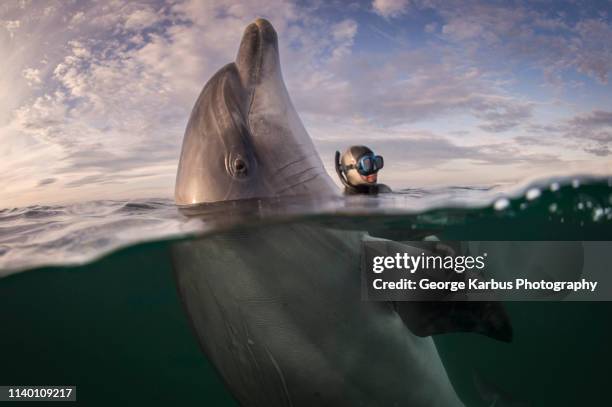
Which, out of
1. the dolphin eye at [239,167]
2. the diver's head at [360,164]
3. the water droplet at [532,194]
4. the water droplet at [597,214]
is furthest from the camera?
the water droplet at [597,214]

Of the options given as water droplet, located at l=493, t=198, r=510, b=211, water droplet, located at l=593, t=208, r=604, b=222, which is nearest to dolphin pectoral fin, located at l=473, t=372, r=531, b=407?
water droplet, located at l=493, t=198, r=510, b=211

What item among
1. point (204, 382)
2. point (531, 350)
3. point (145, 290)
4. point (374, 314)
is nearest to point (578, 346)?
point (531, 350)

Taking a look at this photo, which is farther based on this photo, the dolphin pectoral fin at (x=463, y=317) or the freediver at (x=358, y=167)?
the freediver at (x=358, y=167)

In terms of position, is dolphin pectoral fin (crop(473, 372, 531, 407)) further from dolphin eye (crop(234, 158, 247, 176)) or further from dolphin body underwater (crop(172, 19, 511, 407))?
dolphin eye (crop(234, 158, 247, 176))

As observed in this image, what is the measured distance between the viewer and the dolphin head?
3688 mm

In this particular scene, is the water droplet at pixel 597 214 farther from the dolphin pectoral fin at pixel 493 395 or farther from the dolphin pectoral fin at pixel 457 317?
the dolphin pectoral fin at pixel 457 317

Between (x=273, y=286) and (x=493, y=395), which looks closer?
(x=273, y=286)

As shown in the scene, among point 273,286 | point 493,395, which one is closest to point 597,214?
point 493,395

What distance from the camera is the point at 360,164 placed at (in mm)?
4797

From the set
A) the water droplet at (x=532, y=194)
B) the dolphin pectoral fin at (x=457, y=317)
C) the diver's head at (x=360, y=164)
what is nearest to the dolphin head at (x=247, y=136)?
the diver's head at (x=360, y=164)

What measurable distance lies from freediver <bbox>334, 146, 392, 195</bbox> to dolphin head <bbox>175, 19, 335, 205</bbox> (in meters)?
0.89

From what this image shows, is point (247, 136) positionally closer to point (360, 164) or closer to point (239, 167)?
point (239, 167)

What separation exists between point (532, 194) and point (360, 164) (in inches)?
164

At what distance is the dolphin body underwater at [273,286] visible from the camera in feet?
11.7
